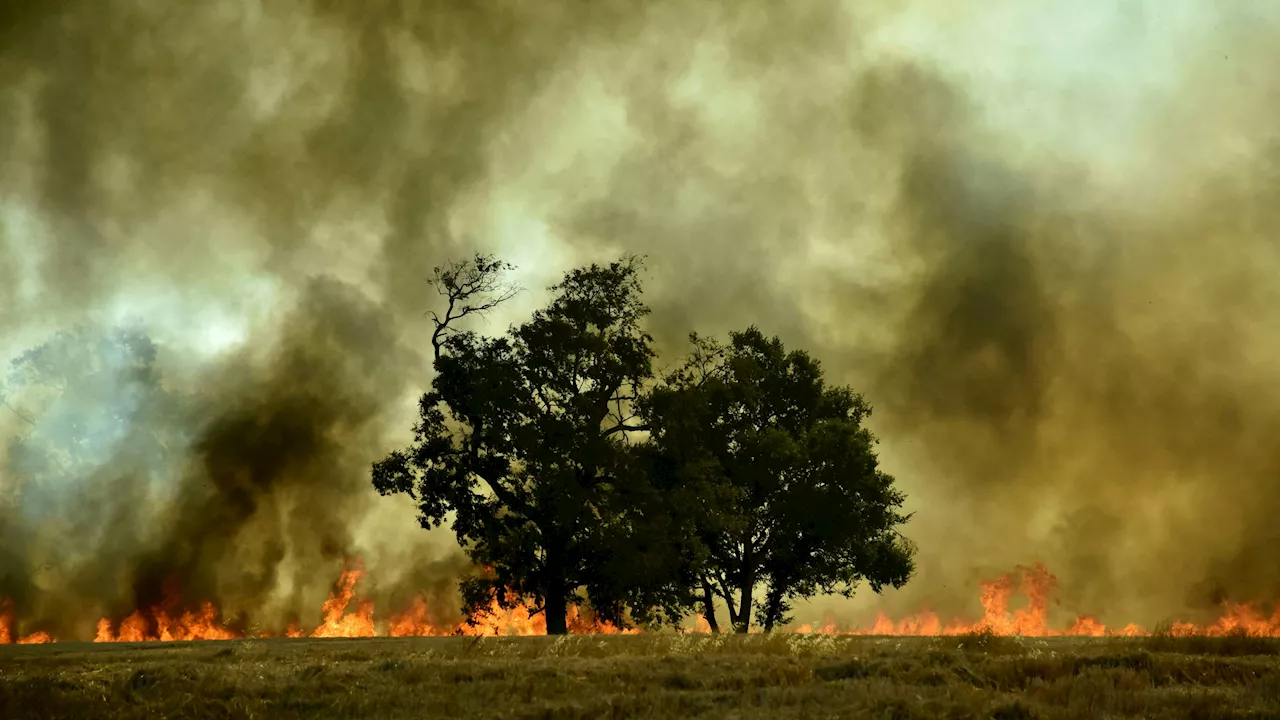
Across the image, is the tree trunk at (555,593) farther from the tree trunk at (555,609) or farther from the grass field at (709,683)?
the grass field at (709,683)

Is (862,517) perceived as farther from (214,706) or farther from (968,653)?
(214,706)

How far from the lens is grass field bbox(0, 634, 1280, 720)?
13992 mm

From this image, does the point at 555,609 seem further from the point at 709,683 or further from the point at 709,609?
the point at 709,683

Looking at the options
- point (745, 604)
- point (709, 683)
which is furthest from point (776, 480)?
point (709, 683)

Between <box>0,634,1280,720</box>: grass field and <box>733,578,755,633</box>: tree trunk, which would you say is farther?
<box>733,578,755,633</box>: tree trunk

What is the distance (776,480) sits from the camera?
44969mm

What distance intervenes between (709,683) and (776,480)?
1169 inches

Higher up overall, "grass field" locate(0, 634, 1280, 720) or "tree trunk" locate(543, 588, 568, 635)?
"tree trunk" locate(543, 588, 568, 635)

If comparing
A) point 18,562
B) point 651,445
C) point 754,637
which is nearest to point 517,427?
point 651,445

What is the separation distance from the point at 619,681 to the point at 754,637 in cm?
576

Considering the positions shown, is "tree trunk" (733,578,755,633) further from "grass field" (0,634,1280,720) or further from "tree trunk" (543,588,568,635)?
"grass field" (0,634,1280,720)

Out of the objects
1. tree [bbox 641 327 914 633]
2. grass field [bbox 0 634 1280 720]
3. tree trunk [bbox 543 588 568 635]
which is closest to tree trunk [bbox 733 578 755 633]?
tree [bbox 641 327 914 633]

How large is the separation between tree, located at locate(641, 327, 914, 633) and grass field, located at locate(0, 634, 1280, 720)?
2300 cm

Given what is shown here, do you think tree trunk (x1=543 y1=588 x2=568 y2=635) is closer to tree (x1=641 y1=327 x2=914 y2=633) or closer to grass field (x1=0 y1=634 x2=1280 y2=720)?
tree (x1=641 y1=327 x2=914 y2=633)
